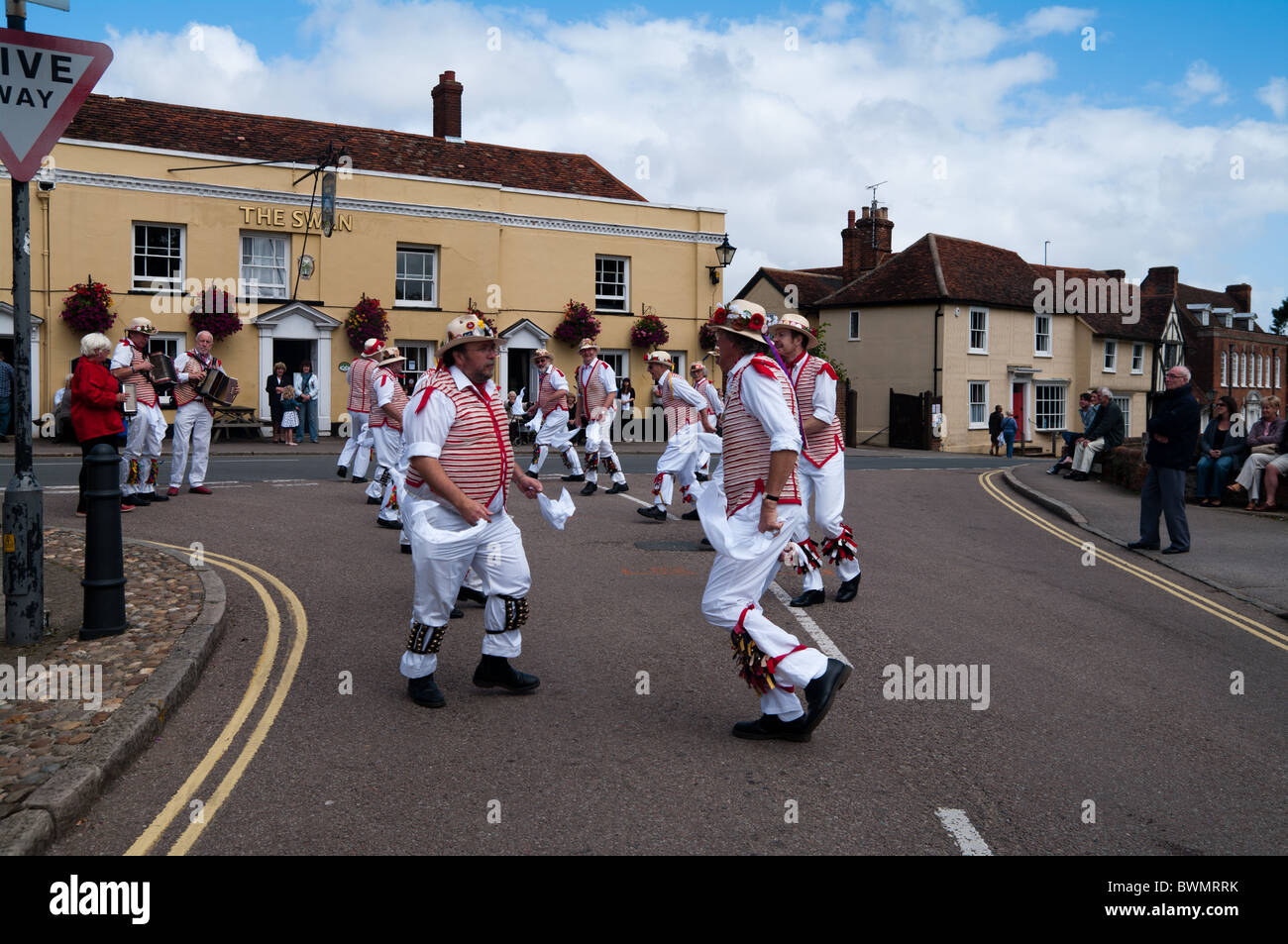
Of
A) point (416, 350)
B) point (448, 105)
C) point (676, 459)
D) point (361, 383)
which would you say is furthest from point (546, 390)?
point (448, 105)

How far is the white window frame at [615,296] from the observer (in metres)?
34.4

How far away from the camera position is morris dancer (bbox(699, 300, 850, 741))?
5.23m

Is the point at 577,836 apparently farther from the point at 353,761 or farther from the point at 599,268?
the point at 599,268

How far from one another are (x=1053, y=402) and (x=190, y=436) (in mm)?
42137

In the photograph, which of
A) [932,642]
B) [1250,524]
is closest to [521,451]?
[1250,524]

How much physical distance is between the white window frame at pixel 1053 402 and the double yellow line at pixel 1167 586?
32545mm

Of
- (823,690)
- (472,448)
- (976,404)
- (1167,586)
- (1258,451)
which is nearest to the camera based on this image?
(823,690)

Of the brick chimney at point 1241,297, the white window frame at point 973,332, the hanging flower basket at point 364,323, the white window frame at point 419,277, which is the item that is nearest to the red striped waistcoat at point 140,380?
the hanging flower basket at point 364,323

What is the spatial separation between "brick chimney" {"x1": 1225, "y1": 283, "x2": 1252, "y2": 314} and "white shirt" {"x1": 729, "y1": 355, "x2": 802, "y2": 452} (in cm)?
7444

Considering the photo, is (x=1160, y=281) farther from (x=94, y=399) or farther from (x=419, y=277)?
(x=94, y=399)

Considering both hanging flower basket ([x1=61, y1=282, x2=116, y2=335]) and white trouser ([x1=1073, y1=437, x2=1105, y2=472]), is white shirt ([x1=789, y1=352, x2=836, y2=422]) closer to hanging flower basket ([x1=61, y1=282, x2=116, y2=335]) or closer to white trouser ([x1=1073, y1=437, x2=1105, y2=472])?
white trouser ([x1=1073, y1=437, x2=1105, y2=472])

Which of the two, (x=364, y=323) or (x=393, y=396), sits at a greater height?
(x=364, y=323)

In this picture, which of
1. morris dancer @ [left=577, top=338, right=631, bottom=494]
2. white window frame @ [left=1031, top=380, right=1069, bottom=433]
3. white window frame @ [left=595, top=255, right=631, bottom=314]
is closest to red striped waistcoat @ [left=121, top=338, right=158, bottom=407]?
morris dancer @ [left=577, top=338, right=631, bottom=494]

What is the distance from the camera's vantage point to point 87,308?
84.6 ft
